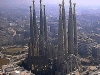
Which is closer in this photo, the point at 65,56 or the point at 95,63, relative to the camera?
the point at 65,56

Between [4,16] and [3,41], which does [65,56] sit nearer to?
[3,41]

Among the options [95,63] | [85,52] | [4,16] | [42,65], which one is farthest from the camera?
[4,16]

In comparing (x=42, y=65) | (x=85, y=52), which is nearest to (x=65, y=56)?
(x=42, y=65)

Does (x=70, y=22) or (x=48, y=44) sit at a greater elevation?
(x=70, y=22)

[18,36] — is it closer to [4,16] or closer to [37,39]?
[37,39]

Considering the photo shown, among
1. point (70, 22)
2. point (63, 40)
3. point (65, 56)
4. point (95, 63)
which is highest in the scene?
point (70, 22)

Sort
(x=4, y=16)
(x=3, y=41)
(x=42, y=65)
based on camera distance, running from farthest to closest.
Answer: (x=4, y=16) < (x=3, y=41) < (x=42, y=65)
